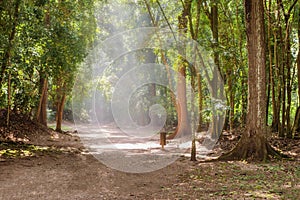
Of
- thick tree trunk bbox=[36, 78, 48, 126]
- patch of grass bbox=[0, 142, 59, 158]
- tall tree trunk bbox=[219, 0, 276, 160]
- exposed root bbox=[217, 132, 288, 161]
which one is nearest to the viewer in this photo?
exposed root bbox=[217, 132, 288, 161]

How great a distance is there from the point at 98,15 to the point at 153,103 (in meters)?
8.17

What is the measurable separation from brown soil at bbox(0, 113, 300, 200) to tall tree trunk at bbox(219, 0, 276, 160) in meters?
0.60

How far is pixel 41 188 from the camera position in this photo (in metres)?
6.79

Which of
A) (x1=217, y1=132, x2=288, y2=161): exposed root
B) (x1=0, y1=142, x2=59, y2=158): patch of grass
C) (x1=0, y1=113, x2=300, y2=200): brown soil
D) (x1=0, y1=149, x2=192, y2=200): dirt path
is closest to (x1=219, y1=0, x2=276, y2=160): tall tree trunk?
(x1=217, y1=132, x2=288, y2=161): exposed root

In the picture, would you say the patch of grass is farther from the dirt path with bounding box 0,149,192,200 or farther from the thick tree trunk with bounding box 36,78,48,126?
the thick tree trunk with bounding box 36,78,48,126

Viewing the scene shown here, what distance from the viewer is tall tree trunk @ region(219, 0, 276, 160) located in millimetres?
9539

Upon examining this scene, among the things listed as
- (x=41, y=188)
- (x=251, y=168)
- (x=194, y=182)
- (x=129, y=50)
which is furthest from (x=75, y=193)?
(x=129, y=50)

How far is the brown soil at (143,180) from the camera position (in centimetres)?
627

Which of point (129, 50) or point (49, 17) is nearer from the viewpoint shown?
point (49, 17)

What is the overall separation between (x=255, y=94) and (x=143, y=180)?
13.5ft

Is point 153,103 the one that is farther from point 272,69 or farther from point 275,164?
point 275,164

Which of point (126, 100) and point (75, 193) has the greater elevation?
point (126, 100)

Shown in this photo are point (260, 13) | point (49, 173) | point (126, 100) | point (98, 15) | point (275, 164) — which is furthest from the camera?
point (126, 100)

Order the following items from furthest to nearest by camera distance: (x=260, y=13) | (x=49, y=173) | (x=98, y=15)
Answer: (x=98, y=15)
(x=260, y=13)
(x=49, y=173)
